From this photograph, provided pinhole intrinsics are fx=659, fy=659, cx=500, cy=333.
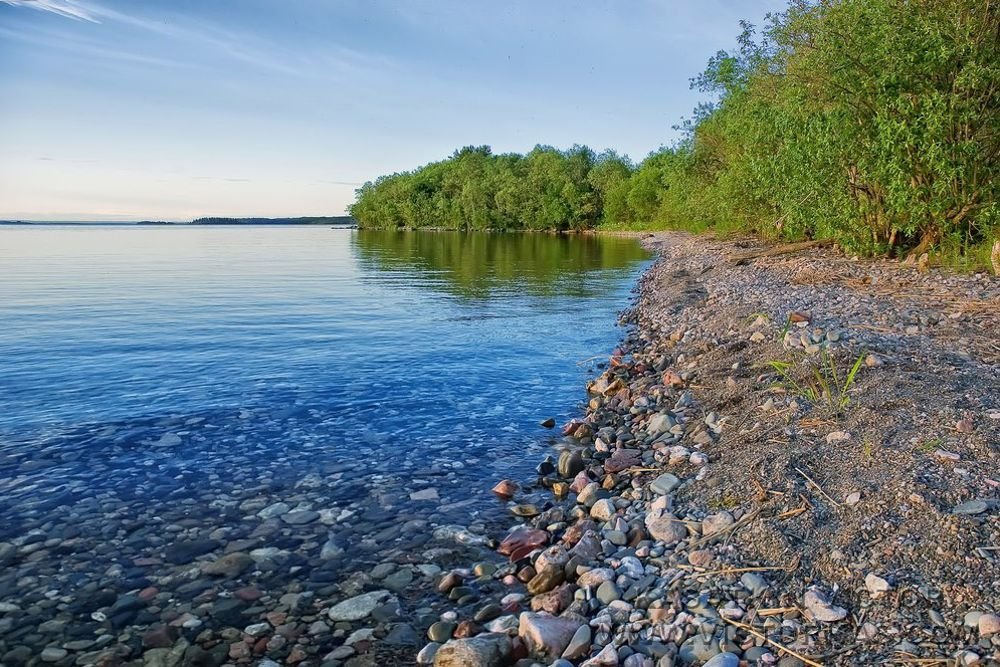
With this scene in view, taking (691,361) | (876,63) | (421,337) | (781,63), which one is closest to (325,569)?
(691,361)

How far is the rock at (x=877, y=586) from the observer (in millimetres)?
4106

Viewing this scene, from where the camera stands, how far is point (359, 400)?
434 inches

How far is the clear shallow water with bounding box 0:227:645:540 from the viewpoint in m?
7.31

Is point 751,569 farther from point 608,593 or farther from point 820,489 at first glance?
point 820,489

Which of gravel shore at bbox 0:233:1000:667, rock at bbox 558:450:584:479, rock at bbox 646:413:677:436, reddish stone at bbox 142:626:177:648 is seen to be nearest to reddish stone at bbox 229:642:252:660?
gravel shore at bbox 0:233:1000:667

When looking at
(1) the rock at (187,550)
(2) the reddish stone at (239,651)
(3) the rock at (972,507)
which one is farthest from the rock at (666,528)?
(1) the rock at (187,550)

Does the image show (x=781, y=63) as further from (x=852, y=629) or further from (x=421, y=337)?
(x=852, y=629)

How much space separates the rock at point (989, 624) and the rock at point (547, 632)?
7.59ft

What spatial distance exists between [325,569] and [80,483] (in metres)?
3.66

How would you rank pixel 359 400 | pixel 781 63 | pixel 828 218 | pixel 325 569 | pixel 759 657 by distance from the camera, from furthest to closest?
1. pixel 781 63
2. pixel 828 218
3. pixel 359 400
4. pixel 325 569
5. pixel 759 657

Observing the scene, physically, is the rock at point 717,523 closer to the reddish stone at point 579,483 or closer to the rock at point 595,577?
the rock at point 595,577

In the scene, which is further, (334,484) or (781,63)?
(781,63)

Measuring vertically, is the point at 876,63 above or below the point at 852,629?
above

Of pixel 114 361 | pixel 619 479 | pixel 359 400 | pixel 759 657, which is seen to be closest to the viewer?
pixel 759 657
